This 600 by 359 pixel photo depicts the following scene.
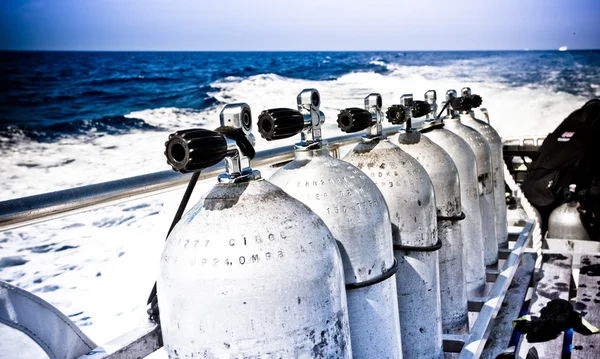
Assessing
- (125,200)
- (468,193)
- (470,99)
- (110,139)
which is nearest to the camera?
(125,200)

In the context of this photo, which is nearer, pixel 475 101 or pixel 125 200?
pixel 125 200

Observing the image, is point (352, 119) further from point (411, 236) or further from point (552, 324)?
point (552, 324)

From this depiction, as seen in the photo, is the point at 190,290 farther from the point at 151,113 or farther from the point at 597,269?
the point at 151,113

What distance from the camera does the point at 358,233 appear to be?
3.53 feet

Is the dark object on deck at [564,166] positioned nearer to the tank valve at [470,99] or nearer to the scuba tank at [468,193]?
the tank valve at [470,99]

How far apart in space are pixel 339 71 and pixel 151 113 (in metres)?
11.0

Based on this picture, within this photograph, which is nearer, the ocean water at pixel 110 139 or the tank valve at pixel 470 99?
the tank valve at pixel 470 99

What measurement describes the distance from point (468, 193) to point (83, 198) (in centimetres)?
125

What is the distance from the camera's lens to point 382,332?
112 centimetres

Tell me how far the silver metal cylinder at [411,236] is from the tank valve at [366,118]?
46 millimetres

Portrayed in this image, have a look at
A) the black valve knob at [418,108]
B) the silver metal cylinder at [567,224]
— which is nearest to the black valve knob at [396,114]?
the black valve knob at [418,108]

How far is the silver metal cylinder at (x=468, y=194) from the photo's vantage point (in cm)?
189

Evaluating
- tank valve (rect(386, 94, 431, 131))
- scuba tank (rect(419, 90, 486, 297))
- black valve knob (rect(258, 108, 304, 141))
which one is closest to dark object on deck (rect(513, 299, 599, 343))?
scuba tank (rect(419, 90, 486, 297))

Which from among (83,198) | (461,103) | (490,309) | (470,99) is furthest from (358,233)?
(470,99)
